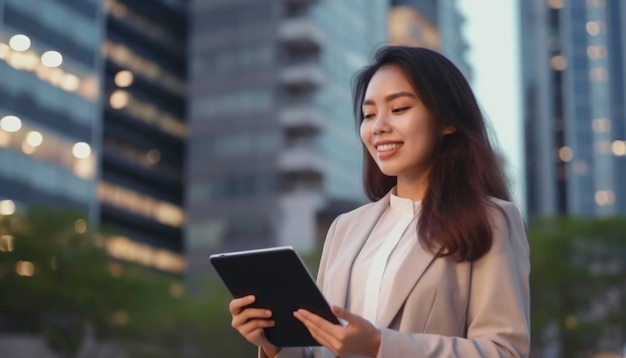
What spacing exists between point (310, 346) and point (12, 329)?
36.7 metres

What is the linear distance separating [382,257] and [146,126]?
203 ft

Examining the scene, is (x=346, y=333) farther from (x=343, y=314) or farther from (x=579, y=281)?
(x=579, y=281)

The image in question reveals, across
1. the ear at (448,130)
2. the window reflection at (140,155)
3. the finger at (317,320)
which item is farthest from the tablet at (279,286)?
the window reflection at (140,155)

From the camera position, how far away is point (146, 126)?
63719mm

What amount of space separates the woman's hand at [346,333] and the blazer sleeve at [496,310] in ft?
0.10

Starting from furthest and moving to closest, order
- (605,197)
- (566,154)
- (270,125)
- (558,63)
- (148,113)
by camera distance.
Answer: (558,63)
(566,154)
(605,197)
(148,113)
(270,125)

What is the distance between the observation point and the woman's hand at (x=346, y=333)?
7.72 ft

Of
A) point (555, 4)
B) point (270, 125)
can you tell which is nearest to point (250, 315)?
point (270, 125)

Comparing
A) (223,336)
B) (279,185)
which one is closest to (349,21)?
(279,185)

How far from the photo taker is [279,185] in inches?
2228

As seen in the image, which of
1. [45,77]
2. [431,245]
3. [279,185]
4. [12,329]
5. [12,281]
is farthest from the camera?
[279,185]

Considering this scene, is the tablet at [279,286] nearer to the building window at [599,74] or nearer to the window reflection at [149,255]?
the window reflection at [149,255]

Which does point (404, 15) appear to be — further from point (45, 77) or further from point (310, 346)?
point (310, 346)

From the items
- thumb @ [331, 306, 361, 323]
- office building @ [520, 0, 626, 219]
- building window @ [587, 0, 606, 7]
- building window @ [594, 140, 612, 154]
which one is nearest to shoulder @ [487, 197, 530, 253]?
thumb @ [331, 306, 361, 323]
